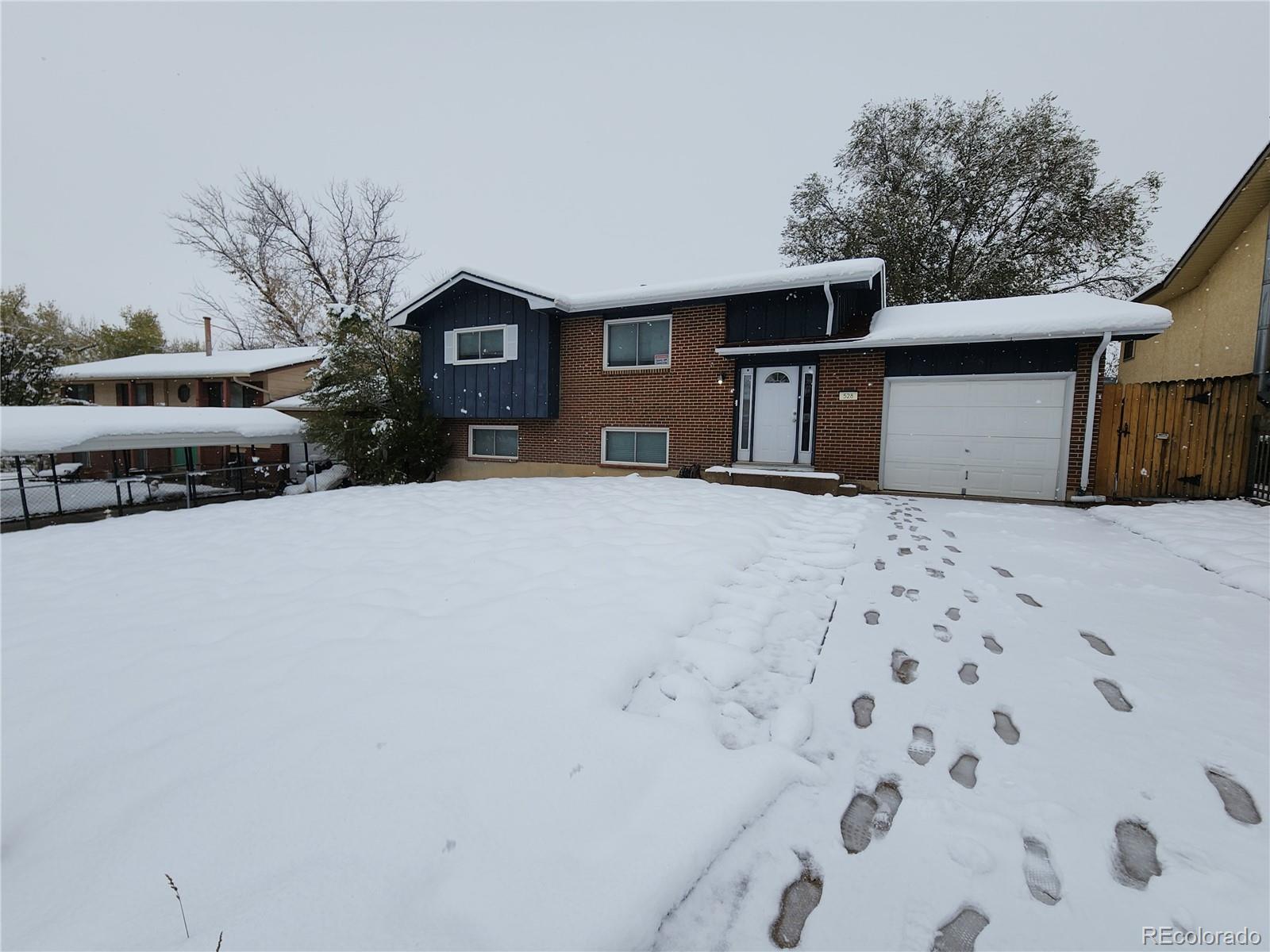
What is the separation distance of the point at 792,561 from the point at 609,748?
3.06 metres

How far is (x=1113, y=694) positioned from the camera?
8.46 feet

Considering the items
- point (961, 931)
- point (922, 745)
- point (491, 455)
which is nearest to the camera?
point (961, 931)

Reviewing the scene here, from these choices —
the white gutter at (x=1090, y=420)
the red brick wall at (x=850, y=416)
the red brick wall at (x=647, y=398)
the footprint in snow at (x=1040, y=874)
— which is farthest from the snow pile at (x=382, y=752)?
the white gutter at (x=1090, y=420)

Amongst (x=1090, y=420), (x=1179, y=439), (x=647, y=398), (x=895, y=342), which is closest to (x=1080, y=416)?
(x=1090, y=420)

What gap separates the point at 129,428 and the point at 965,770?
555 inches

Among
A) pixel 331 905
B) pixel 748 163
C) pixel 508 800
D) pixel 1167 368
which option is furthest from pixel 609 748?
pixel 748 163

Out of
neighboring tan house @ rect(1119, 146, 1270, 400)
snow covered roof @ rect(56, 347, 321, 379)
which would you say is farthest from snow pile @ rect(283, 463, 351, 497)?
neighboring tan house @ rect(1119, 146, 1270, 400)

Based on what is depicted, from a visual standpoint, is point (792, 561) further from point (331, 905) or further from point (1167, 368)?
point (1167, 368)

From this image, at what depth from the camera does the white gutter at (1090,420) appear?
26.7 feet

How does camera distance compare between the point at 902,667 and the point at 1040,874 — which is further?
the point at 902,667

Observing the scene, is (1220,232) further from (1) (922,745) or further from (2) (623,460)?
(1) (922,745)

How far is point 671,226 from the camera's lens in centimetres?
8044

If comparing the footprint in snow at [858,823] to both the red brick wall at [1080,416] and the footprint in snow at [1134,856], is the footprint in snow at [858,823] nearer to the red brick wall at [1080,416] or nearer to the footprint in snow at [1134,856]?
the footprint in snow at [1134,856]

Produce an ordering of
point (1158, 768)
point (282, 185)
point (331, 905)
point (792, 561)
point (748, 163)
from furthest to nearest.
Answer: point (748, 163) → point (282, 185) → point (792, 561) → point (1158, 768) → point (331, 905)
